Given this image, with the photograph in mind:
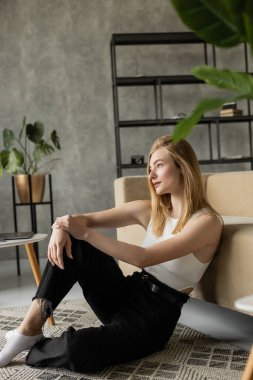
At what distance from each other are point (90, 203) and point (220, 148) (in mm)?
1328

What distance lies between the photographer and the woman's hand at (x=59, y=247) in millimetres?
1879

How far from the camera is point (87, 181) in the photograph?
507 cm

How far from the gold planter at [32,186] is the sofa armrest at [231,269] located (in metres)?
2.30

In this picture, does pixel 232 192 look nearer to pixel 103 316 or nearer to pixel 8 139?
pixel 103 316

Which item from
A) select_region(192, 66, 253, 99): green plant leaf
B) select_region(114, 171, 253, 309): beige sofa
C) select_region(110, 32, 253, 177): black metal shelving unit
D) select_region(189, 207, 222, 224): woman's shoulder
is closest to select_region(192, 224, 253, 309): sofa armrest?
select_region(114, 171, 253, 309): beige sofa

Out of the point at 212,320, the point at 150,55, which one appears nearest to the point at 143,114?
the point at 150,55

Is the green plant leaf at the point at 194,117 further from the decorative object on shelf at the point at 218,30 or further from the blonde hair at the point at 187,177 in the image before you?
the blonde hair at the point at 187,177

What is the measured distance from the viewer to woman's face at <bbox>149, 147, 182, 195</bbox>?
6.56 ft

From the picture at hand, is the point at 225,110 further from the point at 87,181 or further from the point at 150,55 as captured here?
the point at 87,181

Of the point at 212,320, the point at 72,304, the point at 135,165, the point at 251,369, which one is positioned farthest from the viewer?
the point at 135,165

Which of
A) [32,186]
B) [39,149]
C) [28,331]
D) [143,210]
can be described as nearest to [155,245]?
[143,210]

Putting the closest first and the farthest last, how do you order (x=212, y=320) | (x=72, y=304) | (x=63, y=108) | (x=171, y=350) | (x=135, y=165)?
(x=171, y=350), (x=212, y=320), (x=72, y=304), (x=135, y=165), (x=63, y=108)

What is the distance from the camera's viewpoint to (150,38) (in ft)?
15.5

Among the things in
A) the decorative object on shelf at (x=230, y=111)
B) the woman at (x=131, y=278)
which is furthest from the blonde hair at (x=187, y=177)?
the decorative object on shelf at (x=230, y=111)
